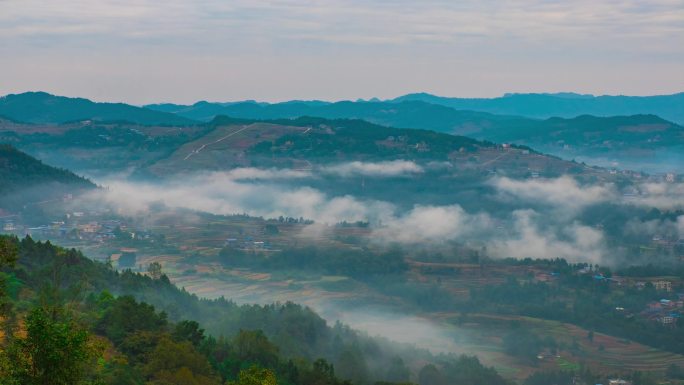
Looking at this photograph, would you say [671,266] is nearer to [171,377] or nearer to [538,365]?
[538,365]

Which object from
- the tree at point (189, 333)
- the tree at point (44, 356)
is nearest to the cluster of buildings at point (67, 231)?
the tree at point (189, 333)

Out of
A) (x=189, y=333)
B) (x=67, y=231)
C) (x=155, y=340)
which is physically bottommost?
(x=67, y=231)

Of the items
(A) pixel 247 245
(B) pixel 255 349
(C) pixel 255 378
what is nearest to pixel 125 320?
(B) pixel 255 349

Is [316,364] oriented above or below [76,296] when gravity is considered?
below

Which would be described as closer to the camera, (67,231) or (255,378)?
(255,378)

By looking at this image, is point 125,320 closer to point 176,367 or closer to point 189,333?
point 189,333

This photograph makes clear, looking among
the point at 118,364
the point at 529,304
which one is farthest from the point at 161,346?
the point at 529,304

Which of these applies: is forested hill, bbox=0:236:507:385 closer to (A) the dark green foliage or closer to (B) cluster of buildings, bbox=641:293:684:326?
(A) the dark green foliage

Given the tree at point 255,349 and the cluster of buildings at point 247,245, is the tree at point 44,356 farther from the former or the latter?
the cluster of buildings at point 247,245

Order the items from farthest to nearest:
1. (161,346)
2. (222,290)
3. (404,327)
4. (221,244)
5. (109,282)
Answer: (221,244) < (222,290) < (404,327) < (109,282) < (161,346)
